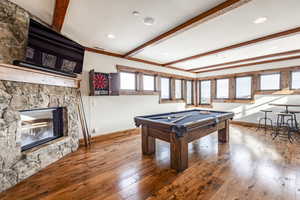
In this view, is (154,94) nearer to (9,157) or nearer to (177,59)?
(177,59)

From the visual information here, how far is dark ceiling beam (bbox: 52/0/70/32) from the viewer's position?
1915mm

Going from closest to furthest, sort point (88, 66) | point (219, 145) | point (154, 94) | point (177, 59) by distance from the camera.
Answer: point (219, 145) → point (88, 66) → point (177, 59) → point (154, 94)

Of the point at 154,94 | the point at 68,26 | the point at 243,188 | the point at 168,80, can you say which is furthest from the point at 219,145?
the point at 68,26

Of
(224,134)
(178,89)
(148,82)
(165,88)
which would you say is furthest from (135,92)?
(224,134)

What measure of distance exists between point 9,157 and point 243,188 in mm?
3310

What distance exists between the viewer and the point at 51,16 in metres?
2.31

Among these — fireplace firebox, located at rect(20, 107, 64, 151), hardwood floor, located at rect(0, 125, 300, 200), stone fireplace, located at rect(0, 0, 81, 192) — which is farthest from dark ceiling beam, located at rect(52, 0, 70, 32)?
hardwood floor, located at rect(0, 125, 300, 200)

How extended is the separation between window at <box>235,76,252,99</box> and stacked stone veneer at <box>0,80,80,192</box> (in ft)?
21.5

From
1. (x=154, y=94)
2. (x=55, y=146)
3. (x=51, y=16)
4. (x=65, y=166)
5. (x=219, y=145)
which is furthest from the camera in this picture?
(x=154, y=94)

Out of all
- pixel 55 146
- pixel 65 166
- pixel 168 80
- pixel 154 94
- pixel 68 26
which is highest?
pixel 68 26

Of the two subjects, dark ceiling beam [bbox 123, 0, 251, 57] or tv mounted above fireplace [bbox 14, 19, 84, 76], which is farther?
tv mounted above fireplace [bbox 14, 19, 84, 76]

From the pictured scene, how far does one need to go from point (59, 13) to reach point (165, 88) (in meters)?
4.52

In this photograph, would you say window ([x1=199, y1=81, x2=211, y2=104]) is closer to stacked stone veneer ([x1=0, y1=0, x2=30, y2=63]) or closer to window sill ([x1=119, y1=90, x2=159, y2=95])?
window sill ([x1=119, y1=90, x2=159, y2=95])

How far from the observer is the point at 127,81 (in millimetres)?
4656
